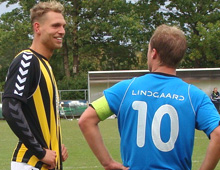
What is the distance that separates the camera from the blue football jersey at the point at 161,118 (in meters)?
2.62

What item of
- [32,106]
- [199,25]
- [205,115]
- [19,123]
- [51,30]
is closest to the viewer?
[205,115]

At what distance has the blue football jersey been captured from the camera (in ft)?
8.60

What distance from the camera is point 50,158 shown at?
121 inches

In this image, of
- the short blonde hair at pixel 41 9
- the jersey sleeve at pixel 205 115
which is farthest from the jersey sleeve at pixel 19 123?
the jersey sleeve at pixel 205 115

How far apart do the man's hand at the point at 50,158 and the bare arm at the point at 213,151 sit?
1.08 meters

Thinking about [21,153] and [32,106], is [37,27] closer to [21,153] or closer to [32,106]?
[32,106]

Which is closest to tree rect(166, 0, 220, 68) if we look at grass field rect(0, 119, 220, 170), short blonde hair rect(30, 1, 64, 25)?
grass field rect(0, 119, 220, 170)

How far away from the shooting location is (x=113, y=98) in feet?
8.70

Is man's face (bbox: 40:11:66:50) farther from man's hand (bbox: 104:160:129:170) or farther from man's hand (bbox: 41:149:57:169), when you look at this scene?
man's hand (bbox: 104:160:129:170)

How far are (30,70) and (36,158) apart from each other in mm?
633

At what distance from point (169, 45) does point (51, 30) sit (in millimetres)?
1103

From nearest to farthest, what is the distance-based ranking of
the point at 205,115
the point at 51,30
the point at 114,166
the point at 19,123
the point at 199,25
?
1. the point at 205,115
2. the point at 114,166
3. the point at 19,123
4. the point at 51,30
5. the point at 199,25

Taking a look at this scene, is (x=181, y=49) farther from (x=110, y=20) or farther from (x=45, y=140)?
(x=110, y=20)

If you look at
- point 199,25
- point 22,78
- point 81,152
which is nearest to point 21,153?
point 22,78
